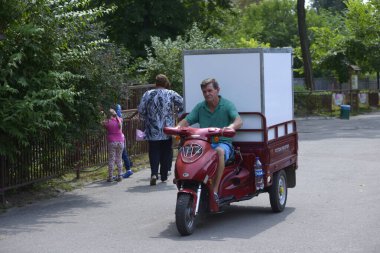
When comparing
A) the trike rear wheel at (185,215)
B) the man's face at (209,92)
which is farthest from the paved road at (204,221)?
the man's face at (209,92)

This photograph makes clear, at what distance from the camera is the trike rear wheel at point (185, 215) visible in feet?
27.7

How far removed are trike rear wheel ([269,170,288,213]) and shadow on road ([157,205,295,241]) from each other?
0.10 m

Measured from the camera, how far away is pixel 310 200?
11.0 m

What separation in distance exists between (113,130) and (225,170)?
15.3 ft

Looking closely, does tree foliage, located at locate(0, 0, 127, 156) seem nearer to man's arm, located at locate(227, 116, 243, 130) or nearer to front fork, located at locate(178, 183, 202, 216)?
man's arm, located at locate(227, 116, 243, 130)

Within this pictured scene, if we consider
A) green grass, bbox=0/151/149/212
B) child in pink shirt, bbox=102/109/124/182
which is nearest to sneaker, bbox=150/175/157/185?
child in pink shirt, bbox=102/109/124/182

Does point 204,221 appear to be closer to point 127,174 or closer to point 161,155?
point 161,155

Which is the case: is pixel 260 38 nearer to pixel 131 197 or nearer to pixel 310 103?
pixel 310 103

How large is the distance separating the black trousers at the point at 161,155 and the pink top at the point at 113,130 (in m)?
0.77

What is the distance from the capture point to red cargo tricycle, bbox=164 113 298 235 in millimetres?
8625

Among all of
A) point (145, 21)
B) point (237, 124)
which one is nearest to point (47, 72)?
point (237, 124)

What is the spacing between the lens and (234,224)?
933cm

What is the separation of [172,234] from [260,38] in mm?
65780

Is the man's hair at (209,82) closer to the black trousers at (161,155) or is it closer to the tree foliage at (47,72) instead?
the tree foliage at (47,72)
